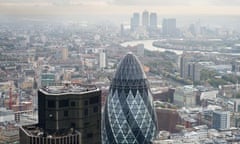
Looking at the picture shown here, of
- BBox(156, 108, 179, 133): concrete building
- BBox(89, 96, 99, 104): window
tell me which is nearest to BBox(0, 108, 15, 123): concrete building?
BBox(156, 108, 179, 133): concrete building

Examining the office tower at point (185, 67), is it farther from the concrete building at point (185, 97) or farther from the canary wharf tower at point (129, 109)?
the canary wharf tower at point (129, 109)

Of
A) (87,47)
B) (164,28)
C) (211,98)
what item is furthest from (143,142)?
(164,28)

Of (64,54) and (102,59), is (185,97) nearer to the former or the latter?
(64,54)

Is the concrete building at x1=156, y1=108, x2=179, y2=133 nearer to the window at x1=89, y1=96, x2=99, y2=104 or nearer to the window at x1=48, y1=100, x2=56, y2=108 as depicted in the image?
the window at x1=89, y1=96, x2=99, y2=104

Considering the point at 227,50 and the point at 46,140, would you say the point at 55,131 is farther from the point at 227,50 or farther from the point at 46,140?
the point at 227,50

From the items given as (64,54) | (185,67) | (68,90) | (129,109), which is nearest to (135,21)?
(185,67)
